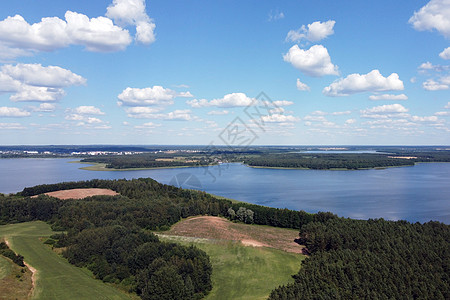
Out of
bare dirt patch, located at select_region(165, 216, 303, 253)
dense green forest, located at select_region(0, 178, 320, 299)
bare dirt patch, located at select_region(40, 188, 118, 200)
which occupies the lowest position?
bare dirt patch, located at select_region(165, 216, 303, 253)

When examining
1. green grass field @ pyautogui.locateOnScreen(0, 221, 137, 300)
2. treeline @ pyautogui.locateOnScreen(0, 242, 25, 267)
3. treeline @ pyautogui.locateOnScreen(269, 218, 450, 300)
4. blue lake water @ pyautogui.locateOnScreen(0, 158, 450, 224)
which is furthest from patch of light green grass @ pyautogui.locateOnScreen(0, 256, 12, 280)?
blue lake water @ pyautogui.locateOnScreen(0, 158, 450, 224)

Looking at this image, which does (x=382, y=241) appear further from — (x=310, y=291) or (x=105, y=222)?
(x=105, y=222)

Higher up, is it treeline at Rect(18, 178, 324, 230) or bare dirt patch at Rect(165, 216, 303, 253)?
treeline at Rect(18, 178, 324, 230)

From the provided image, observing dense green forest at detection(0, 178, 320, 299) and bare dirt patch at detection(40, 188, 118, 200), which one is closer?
dense green forest at detection(0, 178, 320, 299)

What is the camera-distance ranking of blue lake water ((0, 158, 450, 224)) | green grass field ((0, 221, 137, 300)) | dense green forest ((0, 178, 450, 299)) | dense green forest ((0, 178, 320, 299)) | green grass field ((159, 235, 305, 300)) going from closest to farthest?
dense green forest ((0, 178, 450, 299))
green grass field ((0, 221, 137, 300))
dense green forest ((0, 178, 320, 299))
green grass field ((159, 235, 305, 300))
blue lake water ((0, 158, 450, 224))

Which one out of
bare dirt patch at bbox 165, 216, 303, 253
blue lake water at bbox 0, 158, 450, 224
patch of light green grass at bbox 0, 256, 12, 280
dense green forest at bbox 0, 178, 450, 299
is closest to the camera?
dense green forest at bbox 0, 178, 450, 299

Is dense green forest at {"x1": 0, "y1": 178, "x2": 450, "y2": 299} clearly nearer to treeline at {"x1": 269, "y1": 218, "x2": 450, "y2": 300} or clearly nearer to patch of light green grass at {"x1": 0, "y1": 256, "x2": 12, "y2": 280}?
treeline at {"x1": 269, "y1": 218, "x2": 450, "y2": 300}
